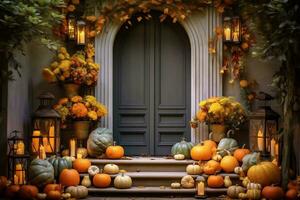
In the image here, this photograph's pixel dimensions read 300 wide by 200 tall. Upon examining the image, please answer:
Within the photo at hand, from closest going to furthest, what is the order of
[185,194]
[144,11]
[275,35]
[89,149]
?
1. [275,35]
2. [185,194]
3. [89,149]
4. [144,11]

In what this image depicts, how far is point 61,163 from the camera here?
8.02m

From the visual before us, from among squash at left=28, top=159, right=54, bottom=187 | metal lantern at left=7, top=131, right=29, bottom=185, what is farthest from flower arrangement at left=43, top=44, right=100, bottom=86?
squash at left=28, top=159, right=54, bottom=187

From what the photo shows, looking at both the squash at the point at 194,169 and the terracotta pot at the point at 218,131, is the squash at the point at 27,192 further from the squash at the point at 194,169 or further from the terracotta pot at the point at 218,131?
the terracotta pot at the point at 218,131

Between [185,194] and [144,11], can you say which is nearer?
[185,194]

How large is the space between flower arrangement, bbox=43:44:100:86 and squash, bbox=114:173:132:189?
1.78 m

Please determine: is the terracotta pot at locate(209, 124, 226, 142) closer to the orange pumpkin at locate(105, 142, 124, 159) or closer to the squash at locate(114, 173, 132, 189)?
the orange pumpkin at locate(105, 142, 124, 159)

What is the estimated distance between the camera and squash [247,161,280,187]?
7.50m

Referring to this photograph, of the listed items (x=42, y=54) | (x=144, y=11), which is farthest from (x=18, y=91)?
(x=144, y=11)

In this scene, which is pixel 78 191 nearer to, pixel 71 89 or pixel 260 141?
pixel 71 89

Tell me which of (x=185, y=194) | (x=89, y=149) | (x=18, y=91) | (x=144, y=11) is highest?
(x=144, y=11)

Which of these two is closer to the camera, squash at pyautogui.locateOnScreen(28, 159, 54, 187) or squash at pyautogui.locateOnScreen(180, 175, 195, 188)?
squash at pyautogui.locateOnScreen(28, 159, 54, 187)

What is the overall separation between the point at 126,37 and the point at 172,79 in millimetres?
1062

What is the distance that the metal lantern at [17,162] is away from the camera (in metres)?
7.36

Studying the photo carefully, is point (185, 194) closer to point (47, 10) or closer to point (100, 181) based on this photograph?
point (100, 181)
